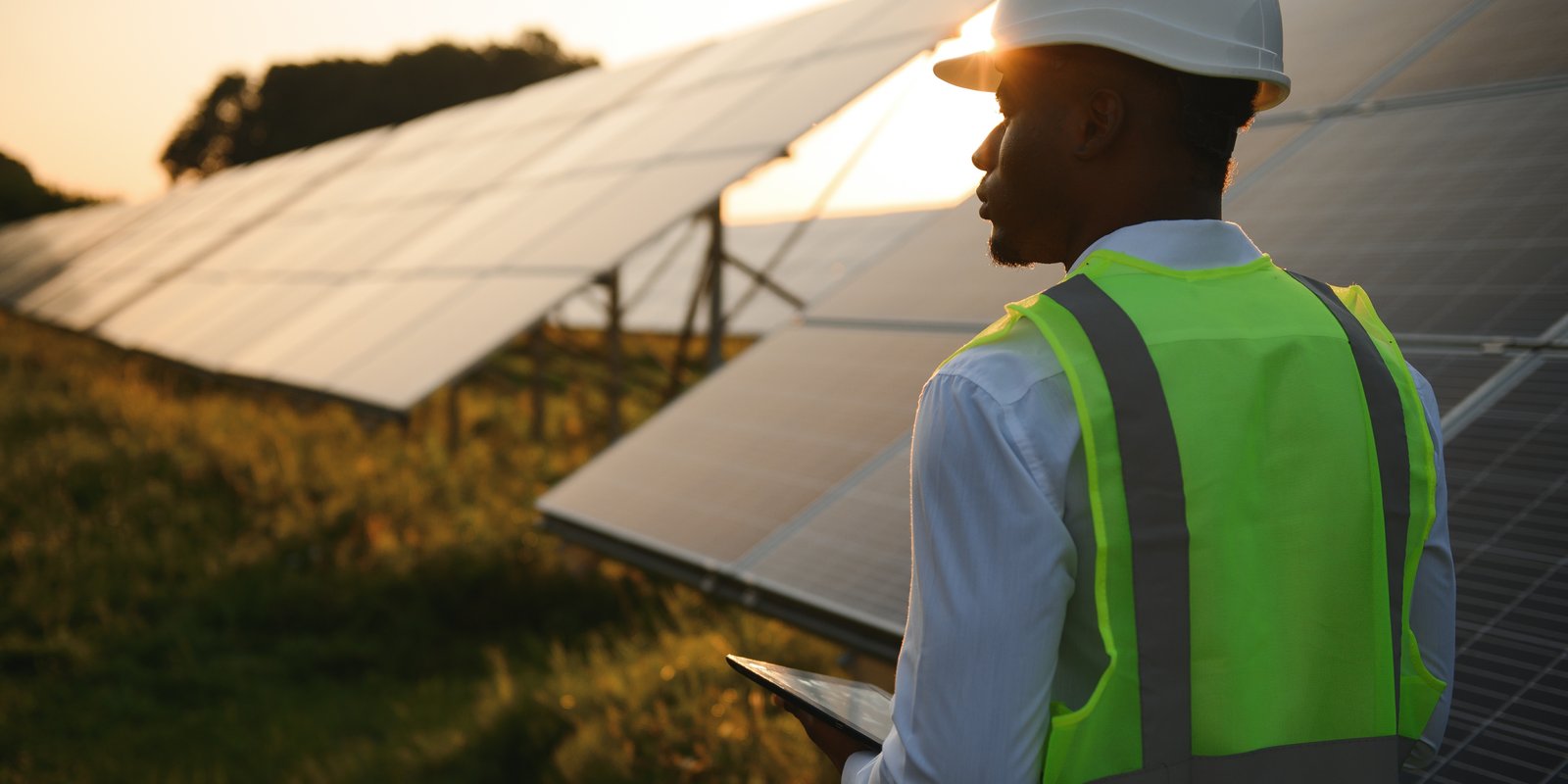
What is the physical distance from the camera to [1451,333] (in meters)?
3.22

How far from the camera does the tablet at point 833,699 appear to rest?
161 centimetres

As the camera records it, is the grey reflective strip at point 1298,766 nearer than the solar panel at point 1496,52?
Yes

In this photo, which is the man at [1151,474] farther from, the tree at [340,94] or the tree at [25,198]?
the tree at [340,94]

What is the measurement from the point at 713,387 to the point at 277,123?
75173mm

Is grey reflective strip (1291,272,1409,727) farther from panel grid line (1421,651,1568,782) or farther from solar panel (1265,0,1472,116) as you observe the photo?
solar panel (1265,0,1472,116)

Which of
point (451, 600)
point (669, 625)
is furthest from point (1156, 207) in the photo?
point (451, 600)

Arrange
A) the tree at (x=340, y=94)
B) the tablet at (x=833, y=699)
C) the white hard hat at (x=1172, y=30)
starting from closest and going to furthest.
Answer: the white hard hat at (x=1172, y=30) → the tablet at (x=833, y=699) → the tree at (x=340, y=94)

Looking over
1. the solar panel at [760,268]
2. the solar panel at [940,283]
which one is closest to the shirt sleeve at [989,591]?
the solar panel at [940,283]

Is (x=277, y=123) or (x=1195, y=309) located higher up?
(x=1195, y=309)

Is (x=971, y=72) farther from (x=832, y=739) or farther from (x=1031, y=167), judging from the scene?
(x=832, y=739)

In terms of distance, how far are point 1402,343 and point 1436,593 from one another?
5.94 ft

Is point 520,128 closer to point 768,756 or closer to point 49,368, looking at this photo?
point 49,368

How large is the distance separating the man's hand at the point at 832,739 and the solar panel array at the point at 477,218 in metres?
6.16

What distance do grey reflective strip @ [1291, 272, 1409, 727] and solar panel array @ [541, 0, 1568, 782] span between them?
32.8 inches
